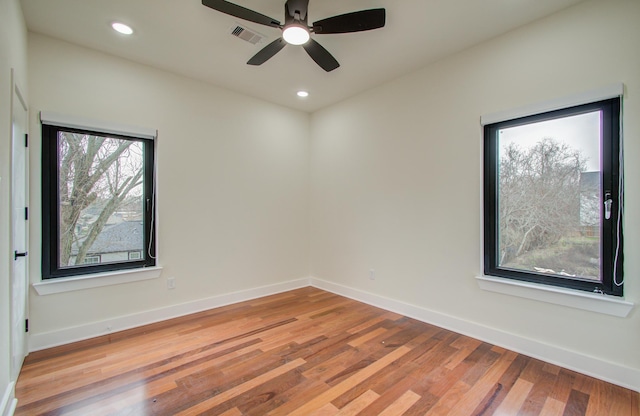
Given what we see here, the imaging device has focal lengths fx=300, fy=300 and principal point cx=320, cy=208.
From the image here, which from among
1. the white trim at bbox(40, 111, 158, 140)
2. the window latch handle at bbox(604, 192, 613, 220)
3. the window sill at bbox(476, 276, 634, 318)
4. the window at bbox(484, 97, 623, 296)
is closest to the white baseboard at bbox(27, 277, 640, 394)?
the window sill at bbox(476, 276, 634, 318)

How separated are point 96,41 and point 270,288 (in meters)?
3.37

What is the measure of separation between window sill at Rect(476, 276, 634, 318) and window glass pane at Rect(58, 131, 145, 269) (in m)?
3.60

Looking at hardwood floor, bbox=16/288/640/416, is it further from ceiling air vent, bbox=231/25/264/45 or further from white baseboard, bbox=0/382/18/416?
ceiling air vent, bbox=231/25/264/45

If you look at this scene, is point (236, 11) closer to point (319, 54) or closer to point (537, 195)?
point (319, 54)

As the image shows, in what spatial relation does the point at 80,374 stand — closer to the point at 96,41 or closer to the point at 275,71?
the point at 96,41

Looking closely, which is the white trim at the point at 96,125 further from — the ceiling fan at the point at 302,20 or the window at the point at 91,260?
the ceiling fan at the point at 302,20

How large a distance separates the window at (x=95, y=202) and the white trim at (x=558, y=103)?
11.6 ft

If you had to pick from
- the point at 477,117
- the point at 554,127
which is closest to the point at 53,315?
the point at 477,117

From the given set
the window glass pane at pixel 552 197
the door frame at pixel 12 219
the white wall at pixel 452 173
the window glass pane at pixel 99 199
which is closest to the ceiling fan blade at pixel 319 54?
the white wall at pixel 452 173

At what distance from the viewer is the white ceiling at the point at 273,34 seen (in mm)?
2320

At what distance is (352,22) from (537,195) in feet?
6.87

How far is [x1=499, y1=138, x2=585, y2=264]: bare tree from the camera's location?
242 cm

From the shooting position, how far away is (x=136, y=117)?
3.18m

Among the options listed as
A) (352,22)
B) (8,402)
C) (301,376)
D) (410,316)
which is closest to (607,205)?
(410,316)
